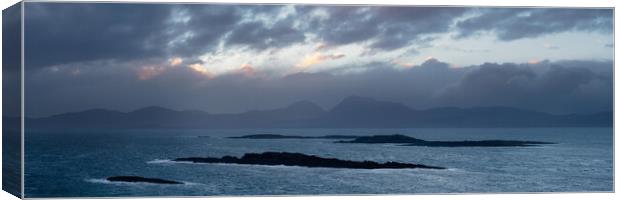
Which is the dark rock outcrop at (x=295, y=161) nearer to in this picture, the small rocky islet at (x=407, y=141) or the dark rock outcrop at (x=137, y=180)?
the small rocky islet at (x=407, y=141)

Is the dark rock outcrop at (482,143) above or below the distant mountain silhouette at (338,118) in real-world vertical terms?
below

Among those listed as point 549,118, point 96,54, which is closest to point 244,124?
point 96,54

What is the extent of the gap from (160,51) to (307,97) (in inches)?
98.7

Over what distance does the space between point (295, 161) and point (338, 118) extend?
3.79ft

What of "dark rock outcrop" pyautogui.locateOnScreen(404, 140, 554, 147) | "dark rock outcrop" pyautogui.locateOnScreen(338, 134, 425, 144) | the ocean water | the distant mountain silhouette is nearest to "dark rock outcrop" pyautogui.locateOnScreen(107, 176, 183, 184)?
the ocean water

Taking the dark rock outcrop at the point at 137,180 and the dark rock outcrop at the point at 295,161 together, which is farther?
the dark rock outcrop at the point at 295,161

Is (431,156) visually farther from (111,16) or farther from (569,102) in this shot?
(111,16)

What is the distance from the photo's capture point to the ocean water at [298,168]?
1888 centimetres

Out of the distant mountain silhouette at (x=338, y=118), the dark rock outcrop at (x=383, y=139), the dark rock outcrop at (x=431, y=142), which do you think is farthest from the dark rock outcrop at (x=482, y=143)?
the distant mountain silhouette at (x=338, y=118)

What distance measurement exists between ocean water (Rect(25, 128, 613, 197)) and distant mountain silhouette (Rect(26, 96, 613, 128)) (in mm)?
143

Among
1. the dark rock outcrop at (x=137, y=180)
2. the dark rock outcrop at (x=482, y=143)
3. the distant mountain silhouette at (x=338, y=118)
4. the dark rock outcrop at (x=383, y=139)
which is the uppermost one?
the distant mountain silhouette at (x=338, y=118)

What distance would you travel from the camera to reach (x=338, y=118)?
2016 centimetres

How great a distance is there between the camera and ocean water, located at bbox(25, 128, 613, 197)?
1888cm

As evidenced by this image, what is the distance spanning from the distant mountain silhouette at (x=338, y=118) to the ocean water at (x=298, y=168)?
143mm
